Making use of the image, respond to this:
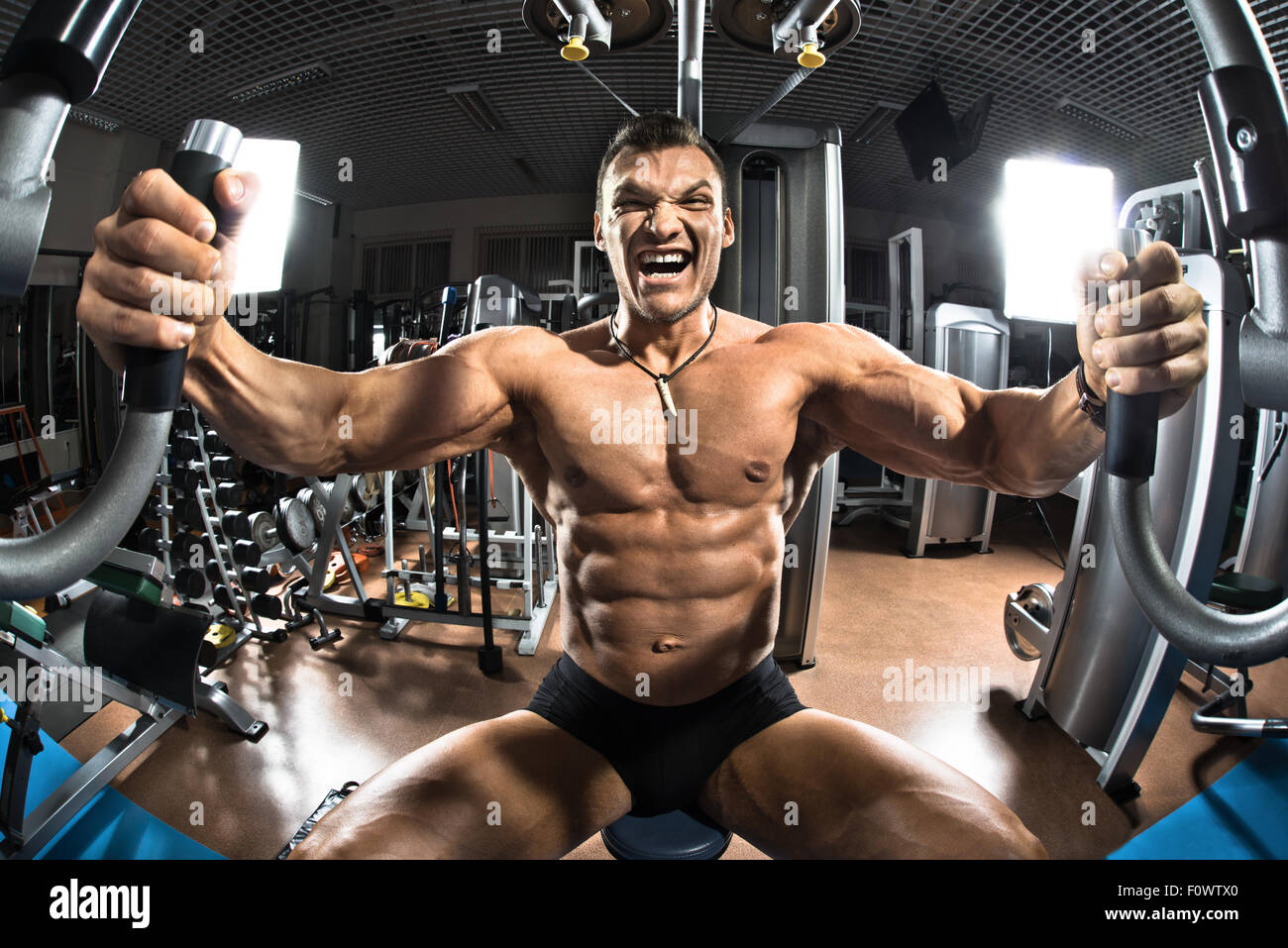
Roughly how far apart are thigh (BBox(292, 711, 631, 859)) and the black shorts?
32 millimetres

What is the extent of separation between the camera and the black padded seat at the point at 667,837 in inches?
Result: 36.7

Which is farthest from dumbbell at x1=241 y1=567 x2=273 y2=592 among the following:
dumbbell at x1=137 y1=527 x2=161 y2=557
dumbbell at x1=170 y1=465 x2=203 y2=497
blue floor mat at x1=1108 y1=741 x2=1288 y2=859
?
blue floor mat at x1=1108 y1=741 x2=1288 y2=859

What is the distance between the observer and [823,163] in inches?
97.4

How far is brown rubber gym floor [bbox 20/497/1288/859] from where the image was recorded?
1.82 meters

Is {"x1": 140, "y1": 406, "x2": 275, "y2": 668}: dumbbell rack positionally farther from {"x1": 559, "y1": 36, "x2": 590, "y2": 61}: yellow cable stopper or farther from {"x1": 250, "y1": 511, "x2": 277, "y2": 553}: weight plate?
{"x1": 559, "y1": 36, "x2": 590, "y2": 61}: yellow cable stopper

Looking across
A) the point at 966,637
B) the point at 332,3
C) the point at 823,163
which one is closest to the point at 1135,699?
the point at 966,637

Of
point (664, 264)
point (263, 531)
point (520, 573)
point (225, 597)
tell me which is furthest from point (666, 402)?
point (520, 573)

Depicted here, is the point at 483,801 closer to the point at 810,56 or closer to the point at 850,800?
the point at 850,800

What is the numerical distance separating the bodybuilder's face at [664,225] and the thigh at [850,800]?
93cm

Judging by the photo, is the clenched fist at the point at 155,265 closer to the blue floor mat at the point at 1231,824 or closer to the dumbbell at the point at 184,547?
the blue floor mat at the point at 1231,824

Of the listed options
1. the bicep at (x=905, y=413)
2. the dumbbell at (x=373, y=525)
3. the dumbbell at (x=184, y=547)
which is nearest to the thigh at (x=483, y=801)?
the bicep at (x=905, y=413)

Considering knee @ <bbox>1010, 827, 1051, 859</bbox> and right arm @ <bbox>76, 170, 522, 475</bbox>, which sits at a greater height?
right arm @ <bbox>76, 170, 522, 475</bbox>

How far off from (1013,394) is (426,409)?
1.12m

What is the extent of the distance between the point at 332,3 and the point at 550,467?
279 cm
